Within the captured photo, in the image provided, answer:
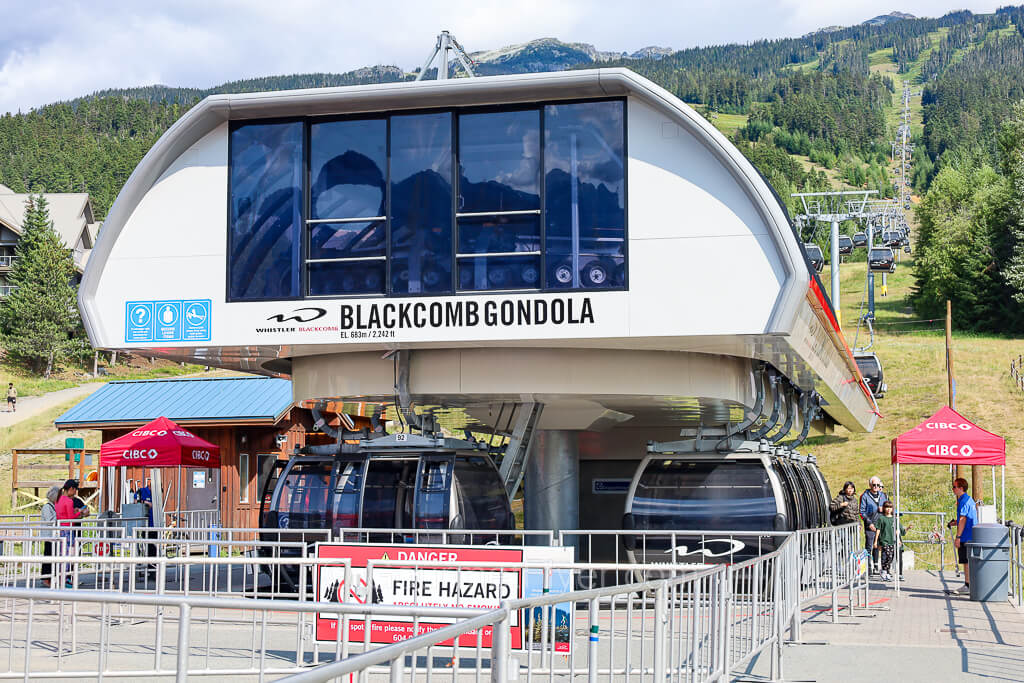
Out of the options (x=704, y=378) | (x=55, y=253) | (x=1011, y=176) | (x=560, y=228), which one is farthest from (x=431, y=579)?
(x=1011, y=176)

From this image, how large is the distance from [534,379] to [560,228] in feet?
7.96

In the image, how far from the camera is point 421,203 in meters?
15.9

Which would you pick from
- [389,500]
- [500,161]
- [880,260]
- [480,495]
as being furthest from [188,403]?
[880,260]

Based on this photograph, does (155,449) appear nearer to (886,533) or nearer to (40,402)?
(886,533)

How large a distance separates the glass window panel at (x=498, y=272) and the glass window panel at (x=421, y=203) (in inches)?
10.1

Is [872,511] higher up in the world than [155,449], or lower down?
lower down

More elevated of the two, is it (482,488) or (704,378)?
(704,378)

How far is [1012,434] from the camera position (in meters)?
52.8

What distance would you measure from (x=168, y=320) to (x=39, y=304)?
65.8m

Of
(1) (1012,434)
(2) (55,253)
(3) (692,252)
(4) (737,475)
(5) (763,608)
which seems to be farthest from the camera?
(2) (55,253)

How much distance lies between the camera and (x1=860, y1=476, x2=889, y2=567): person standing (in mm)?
22297

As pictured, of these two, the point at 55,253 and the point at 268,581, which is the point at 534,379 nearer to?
the point at 268,581

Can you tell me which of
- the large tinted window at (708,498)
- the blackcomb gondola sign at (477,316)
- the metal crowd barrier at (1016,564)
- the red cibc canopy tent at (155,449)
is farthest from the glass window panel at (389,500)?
the metal crowd barrier at (1016,564)

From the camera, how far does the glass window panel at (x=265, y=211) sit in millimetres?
16125
